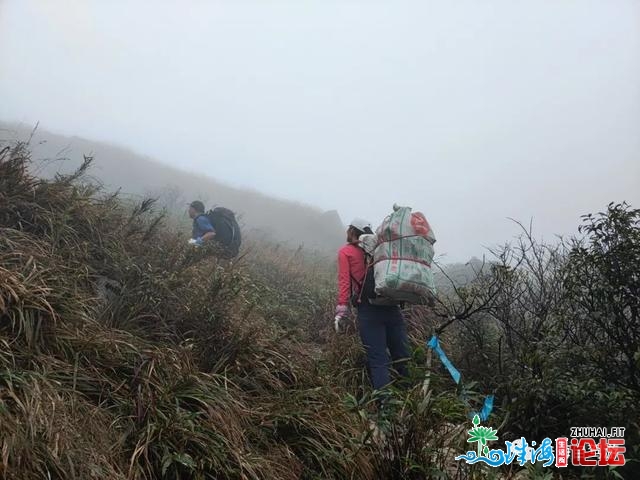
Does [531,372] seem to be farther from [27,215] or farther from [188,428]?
[27,215]

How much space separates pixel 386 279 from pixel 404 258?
25 centimetres

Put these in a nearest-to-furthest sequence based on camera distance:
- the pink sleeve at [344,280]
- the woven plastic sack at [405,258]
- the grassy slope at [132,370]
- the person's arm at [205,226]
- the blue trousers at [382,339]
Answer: the grassy slope at [132,370] → the woven plastic sack at [405,258] → the blue trousers at [382,339] → the pink sleeve at [344,280] → the person's arm at [205,226]

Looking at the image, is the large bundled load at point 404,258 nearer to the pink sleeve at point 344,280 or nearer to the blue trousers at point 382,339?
the blue trousers at point 382,339

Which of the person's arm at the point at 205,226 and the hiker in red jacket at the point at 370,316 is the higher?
the person's arm at the point at 205,226

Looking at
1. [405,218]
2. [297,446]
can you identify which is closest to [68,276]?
[297,446]

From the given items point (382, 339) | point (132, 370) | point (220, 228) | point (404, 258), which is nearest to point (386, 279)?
point (404, 258)

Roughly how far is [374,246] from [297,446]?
195 cm

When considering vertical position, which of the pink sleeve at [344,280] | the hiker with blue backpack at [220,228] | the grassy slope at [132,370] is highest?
the hiker with blue backpack at [220,228]

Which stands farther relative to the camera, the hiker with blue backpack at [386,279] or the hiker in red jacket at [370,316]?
the hiker in red jacket at [370,316]

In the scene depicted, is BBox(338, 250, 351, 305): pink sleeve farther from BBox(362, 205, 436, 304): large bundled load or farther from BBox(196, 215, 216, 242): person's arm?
BBox(196, 215, 216, 242): person's arm

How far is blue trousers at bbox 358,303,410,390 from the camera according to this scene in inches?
160

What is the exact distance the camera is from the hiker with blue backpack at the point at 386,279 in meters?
3.87

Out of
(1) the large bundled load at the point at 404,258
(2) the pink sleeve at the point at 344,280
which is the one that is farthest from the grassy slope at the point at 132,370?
(1) the large bundled load at the point at 404,258

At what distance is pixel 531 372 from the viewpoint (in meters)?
3.54
